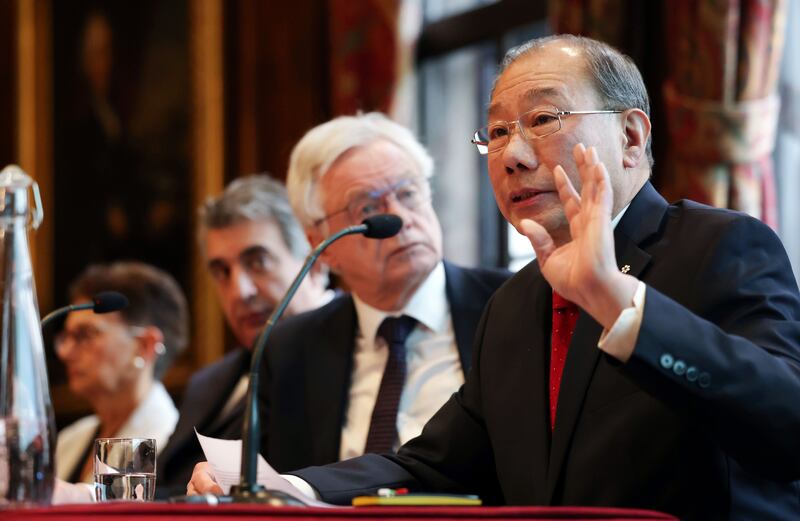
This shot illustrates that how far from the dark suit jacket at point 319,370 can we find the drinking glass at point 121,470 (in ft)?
3.69

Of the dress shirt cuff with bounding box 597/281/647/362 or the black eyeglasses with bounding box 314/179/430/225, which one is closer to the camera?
the dress shirt cuff with bounding box 597/281/647/362

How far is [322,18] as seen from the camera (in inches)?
276

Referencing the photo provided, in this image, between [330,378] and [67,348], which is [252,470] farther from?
[67,348]

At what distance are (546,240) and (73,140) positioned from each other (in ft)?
22.3

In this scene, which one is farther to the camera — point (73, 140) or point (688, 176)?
point (73, 140)

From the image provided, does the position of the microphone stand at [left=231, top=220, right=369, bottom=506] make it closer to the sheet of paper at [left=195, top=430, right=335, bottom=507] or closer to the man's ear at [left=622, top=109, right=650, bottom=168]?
the sheet of paper at [left=195, top=430, right=335, bottom=507]

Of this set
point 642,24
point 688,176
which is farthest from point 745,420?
point 642,24

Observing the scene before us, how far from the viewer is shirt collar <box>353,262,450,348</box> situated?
3812mm

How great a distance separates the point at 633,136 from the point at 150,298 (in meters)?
3.40

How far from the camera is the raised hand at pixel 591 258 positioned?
2.02 meters

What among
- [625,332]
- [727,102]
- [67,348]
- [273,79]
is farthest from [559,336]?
[273,79]

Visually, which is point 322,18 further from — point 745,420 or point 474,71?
point 745,420

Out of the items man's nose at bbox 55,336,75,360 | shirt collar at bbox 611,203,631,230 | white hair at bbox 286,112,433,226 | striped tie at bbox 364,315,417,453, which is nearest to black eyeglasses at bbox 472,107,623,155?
shirt collar at bbox 611,203,631,230

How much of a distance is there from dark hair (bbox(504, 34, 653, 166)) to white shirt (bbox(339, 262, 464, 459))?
123cm
